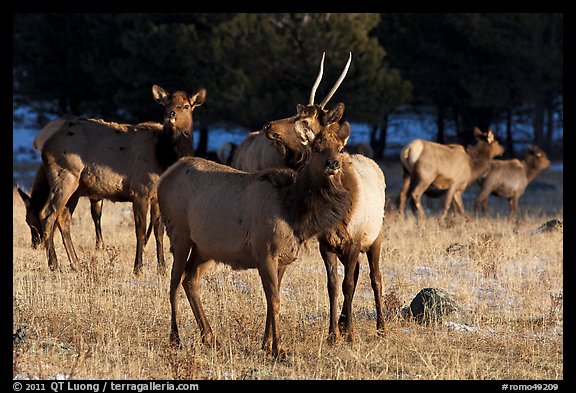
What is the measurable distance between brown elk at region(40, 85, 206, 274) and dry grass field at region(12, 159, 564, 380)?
0.82 meters

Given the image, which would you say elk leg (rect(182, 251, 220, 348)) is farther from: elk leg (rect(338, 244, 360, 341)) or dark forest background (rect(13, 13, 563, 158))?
dark forest background (rect(13, 13, 563, 158))

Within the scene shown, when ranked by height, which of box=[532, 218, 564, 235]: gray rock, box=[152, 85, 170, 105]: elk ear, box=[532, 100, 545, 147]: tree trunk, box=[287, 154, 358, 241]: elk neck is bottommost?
box=[532, 218, 564, 235]: gray rock

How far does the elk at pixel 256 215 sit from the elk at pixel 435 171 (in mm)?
10182

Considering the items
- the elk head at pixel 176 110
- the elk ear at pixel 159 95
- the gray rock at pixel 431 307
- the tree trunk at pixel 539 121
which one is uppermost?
the tree trunk at pixel 539 121

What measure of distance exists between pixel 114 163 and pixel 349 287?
4.89 metres

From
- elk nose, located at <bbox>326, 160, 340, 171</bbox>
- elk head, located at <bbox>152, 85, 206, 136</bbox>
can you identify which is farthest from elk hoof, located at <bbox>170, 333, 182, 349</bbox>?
elk head, located at <bbox>152, 85, 206, 136</bbox>

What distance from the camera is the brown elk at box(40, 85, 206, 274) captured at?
11711 millimetres

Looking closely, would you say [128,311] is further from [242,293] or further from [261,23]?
[261,23]

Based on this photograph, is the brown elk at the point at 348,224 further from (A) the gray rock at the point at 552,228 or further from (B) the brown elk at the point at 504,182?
(B) the brown elk at the point at 504,182

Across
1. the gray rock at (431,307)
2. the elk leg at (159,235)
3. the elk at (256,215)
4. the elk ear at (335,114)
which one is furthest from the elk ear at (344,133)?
the elk leg at (159,235)

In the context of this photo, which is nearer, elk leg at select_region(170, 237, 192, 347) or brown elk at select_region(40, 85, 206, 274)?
elk leg at select_region(170, 237, 192, 347)

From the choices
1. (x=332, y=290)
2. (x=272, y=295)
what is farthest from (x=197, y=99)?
(x=272, y=295)

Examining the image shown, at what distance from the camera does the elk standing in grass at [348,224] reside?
25.9 feet
